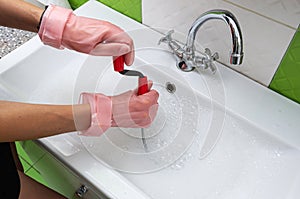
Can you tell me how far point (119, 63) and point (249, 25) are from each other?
337mm

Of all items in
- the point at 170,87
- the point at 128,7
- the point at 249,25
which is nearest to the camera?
the point at 249,25

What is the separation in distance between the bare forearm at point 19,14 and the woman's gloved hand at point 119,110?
0.73 ft

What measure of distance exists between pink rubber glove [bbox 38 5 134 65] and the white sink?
93 mm

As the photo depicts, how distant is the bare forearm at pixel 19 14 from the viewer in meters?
0.73

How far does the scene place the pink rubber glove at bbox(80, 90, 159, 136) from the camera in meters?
0.68

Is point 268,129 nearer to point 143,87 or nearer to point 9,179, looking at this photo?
point 143,87

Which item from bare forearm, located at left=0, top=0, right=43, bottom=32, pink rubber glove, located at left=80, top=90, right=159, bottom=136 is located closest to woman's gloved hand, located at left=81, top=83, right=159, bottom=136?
pink rubber glove, located at left=80, top=90, right=159, bottom=136

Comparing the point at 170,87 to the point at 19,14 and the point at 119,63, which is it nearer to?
the point at 119,63

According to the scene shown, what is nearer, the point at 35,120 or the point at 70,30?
the point at 35,120

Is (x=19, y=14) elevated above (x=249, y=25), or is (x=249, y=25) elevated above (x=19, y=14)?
(x=249, y=25)

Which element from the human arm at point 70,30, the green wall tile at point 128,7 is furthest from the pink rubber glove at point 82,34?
the green wall tile at point 128,7

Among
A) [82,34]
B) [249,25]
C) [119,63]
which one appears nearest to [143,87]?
[119,63]

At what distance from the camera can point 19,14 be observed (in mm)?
740

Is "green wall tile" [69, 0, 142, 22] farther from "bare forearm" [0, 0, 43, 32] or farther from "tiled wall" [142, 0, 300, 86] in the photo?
"bare forearm" [0, 0, 43, 32]
